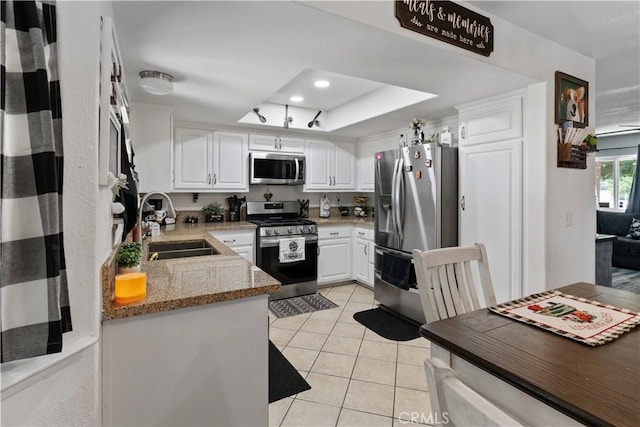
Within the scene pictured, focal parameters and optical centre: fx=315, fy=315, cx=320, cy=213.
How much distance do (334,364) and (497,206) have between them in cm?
182

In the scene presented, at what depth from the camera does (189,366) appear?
4.16 feet

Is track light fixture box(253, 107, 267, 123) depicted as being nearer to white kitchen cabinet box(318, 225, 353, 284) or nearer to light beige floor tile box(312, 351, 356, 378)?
white kitchen cabinet box(318, 225, 353, 284)

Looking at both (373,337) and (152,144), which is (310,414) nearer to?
(373,337)

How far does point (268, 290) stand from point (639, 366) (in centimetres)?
122

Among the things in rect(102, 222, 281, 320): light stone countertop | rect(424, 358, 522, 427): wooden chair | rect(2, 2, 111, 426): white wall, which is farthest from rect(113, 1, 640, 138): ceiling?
rect(424, 358, 522, 427): wooden chair

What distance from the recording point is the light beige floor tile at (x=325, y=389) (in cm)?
195

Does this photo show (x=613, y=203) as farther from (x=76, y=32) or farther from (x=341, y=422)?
(x=76, y=32)

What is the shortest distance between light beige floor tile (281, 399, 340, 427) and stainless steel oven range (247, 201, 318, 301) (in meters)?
1.87

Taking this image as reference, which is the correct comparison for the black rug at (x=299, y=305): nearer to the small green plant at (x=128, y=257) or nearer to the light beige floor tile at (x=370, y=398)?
the light beige floor tile at (x=370, y=398)

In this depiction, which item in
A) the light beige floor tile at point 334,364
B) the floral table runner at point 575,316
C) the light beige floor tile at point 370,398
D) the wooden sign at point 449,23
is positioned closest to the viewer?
the floral table runner at point 575,316

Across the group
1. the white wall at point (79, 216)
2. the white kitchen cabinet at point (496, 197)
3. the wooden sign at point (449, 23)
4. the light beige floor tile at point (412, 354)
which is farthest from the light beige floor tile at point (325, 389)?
the wooden sign at point (449, 23)

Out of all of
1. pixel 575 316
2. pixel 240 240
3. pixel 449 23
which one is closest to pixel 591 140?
pixel 449 23

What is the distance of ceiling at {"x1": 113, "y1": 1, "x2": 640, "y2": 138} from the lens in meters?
1.50

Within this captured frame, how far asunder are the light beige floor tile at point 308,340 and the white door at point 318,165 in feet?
6.95
